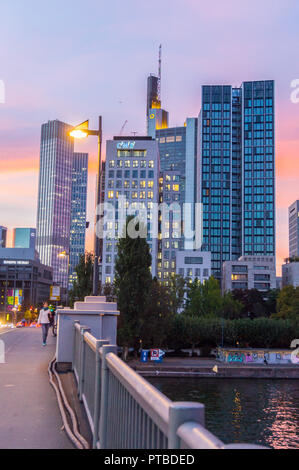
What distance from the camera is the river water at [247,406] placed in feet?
103

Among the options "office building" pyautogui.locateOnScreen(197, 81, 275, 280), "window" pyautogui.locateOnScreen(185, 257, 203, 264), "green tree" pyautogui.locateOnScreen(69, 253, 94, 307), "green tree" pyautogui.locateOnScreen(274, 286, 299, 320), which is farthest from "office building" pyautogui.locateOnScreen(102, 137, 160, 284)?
"green tree" pyautogui.locateOnScreen(69, 253, 94, 307)

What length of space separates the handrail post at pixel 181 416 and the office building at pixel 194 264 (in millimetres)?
139095

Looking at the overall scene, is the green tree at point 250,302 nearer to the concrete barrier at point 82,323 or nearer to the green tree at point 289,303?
the green tree at point 289,303

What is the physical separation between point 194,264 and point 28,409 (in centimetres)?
13601

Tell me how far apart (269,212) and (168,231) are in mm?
37220

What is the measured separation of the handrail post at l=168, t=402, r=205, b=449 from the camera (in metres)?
2.43

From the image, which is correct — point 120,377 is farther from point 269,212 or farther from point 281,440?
point 269,212

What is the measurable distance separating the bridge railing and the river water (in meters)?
25.0

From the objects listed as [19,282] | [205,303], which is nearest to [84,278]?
[205,303]

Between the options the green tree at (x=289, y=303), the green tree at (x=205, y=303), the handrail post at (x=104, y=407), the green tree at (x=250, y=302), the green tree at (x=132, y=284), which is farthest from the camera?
the green tree at (x=250, y=302)

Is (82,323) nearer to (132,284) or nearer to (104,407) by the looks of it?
(104,407)

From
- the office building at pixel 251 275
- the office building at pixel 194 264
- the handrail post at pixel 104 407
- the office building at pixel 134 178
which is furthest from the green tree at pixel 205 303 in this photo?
the handrail post at pixel 104 407

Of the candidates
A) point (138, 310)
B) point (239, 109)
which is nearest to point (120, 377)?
point (138, 310)

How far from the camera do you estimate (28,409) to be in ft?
25.0
